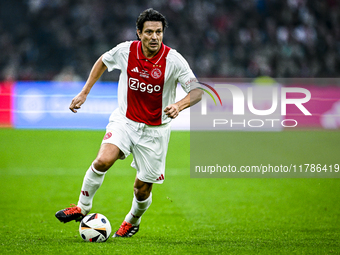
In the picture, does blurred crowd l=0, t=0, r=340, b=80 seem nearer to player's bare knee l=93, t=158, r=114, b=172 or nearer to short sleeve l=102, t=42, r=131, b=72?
short sleeve l=102, t=42, r=131, b=72

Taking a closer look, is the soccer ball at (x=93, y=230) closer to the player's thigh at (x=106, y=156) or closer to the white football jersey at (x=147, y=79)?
the player's thigh at (x=106, y=156)

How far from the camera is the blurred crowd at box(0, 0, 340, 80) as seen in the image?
18219 millimetres

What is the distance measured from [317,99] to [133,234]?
10507 millimetres

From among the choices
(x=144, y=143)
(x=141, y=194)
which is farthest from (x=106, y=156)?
(x=141, y=194)

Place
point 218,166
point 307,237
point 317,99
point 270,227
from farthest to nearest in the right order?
point 317,99 < point 218,166 < point 270,227 < point 307,237

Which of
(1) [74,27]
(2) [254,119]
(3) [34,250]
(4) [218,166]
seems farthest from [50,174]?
(1) [74,27]

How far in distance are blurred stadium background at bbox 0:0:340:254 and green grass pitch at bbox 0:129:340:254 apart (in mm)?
22

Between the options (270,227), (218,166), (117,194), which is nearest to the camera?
(270,227)

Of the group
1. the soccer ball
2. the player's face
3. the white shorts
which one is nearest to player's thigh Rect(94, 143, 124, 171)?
the white shorts

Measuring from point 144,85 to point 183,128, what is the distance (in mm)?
9983

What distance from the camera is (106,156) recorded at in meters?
4.31

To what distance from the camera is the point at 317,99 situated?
46.0 ft

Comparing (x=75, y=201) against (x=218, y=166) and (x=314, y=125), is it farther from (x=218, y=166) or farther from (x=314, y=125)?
(x=314, y=125)

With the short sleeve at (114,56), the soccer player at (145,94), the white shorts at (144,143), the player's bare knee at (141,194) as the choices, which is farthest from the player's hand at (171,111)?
the player's bare knee at (141,194)
